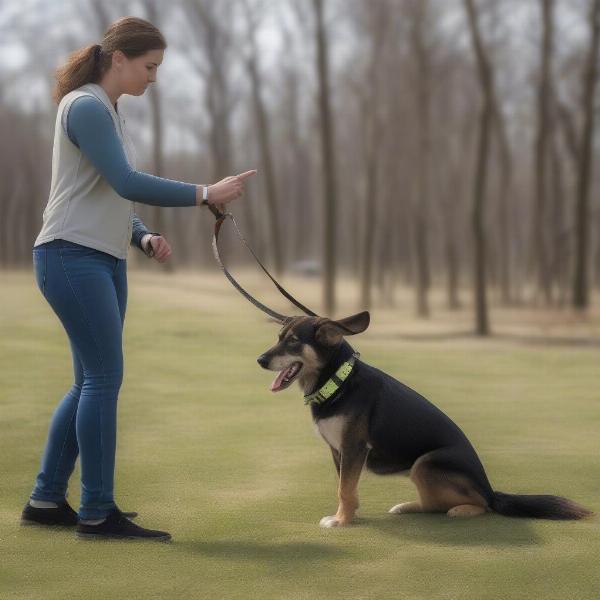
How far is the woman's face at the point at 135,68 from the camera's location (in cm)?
521

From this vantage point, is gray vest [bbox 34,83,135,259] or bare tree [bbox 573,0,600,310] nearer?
gray vest [bbox 34,83,135,259]

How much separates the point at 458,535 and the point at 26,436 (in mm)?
4504

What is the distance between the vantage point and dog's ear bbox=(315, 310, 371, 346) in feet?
18.3

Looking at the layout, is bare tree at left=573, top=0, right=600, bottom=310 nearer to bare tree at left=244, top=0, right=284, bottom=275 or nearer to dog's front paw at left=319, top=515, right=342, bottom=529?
bare tree at left=244, top=0, right=284, bottom=275

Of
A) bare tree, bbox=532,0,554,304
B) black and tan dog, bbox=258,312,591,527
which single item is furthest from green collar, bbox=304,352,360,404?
bare tree, bbox=532,0,554,304

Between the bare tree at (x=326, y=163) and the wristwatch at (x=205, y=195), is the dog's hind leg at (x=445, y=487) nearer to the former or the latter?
the wristwatch at (x=205, y=195)

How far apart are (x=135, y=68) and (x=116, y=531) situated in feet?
7.11

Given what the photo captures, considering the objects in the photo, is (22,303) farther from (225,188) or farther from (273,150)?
(273,150)

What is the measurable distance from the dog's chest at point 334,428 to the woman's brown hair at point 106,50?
2.01 m

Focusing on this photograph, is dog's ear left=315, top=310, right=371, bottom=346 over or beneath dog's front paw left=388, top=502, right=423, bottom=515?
over

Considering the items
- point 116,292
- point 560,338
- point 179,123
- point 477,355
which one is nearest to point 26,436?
point 116,292

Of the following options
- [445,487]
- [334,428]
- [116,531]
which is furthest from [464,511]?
[116,531]

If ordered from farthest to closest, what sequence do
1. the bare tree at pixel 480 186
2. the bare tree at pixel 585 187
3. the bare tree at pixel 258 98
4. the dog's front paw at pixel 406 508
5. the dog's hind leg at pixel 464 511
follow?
the bare tree at pixel 258 98, the bare tree at pixel 585 187, the bare tree at pixel 480 186, the dog's front paw at pixel 406 508, the dog's hind leg at pixel 464 511

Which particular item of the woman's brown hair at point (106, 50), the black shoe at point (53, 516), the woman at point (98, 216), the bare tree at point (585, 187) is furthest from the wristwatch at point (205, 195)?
the bare tree at point (585, 187)
